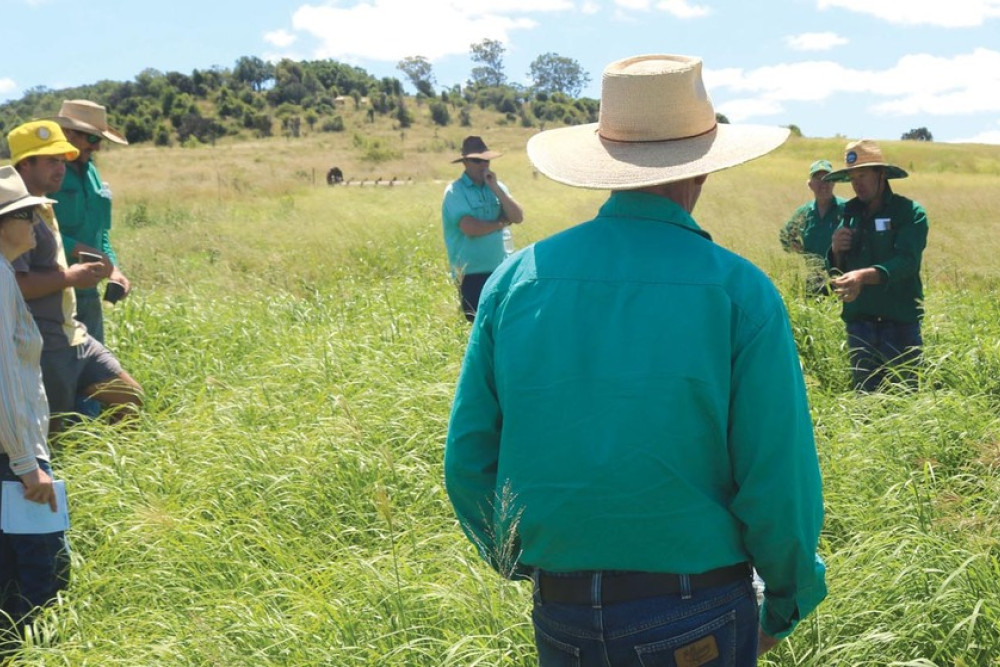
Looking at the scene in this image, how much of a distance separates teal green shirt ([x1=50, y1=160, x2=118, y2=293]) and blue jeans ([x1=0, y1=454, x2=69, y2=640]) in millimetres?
2547

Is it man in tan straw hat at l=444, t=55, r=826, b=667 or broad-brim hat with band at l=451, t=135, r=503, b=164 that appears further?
broad-brim hat with band at l=451, t=135, r=503, b=164

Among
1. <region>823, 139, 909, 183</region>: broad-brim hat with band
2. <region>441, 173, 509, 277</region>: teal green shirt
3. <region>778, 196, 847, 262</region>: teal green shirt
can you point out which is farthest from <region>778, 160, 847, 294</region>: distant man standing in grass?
<region>441, 173, 509, 277</region>: teal green shirt

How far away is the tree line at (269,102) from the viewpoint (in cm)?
6519

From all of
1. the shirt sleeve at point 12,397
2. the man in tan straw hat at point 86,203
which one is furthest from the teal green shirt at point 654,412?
the man in tan straw hat at point 86,203

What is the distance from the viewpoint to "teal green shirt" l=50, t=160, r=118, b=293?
6156 millimetres

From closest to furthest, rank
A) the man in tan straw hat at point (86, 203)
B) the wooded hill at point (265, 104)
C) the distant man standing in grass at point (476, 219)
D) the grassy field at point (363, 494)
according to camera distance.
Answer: the grassy field at point (363, 494)
the man in tan straw hat at point (86, 203)
the distant man standing in grass at point (476, 219)
the wooded hill at point (265, 104)

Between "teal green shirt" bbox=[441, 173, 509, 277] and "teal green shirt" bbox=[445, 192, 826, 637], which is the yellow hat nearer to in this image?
"teal green shirt" bbox=[441, 173, 509, 277]

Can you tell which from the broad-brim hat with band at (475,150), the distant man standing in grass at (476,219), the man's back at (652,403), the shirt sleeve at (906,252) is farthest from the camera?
the broad-brim hat with band at (475,150)

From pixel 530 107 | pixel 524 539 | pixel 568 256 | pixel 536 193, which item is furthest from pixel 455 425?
pixel 530 107

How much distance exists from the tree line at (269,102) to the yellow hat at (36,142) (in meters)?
47.5

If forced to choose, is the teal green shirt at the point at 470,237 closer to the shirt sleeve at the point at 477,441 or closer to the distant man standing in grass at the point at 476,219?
the distant man standing in grass at the point at 476,219

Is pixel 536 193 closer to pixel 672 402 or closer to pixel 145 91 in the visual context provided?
pixel 672 402

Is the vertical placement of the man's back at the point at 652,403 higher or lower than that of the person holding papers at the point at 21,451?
higher

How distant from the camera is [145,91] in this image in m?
76.0
